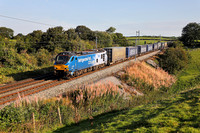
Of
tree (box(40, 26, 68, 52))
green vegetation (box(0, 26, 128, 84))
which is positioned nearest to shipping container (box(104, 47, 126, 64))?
green vegetation (box(0, 26, 128, 84))

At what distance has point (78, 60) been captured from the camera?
21.6m

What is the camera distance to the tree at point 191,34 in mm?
99688

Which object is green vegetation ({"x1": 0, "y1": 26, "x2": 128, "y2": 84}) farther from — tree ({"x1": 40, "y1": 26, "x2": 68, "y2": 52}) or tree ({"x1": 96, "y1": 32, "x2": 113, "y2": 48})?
tree ({"x1": 96, "y1": 32, "x2": 113, "y2": 48})

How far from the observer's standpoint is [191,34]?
10019 centimetres

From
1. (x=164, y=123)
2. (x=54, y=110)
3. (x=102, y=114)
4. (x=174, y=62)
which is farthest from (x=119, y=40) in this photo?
(x=164, y=123)

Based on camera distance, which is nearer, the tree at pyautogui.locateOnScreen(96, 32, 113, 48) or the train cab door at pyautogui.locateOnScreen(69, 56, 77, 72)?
the train cab door at pyautogui.locateOnScreen(69, 56, 77, 72)

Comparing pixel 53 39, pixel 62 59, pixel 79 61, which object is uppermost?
pixel 53 39

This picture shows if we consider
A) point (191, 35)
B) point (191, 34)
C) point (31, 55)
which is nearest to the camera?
point (31, 55)

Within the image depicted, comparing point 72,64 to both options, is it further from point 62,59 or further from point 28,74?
point 28,74

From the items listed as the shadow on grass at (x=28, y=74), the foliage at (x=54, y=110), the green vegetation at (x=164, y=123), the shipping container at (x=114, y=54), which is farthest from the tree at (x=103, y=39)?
the green vegetation at (x=164, y=123)

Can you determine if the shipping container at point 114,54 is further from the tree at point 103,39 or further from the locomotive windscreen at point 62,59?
the tree at point 103,39

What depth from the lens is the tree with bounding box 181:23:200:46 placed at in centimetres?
9969

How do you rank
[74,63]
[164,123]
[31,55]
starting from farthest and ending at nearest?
[31,55] < [74,63] < [164,123]

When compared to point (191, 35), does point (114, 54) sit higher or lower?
lower
